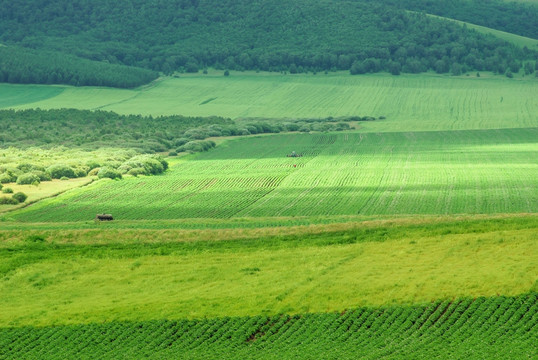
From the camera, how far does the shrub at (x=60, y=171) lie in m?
97.1

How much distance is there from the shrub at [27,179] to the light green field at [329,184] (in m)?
6.62

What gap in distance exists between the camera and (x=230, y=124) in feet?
486

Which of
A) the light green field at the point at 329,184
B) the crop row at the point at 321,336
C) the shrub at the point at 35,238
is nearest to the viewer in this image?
the crop row at the point at 321,336

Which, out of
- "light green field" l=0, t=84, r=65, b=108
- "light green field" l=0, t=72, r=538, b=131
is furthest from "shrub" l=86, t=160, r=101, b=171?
"light green field" l=0, t=84, r=65, b=108

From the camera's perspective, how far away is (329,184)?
8744cm

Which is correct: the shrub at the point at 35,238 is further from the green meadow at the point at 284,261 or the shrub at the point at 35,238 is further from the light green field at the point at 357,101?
the light green field at the point at 357,101

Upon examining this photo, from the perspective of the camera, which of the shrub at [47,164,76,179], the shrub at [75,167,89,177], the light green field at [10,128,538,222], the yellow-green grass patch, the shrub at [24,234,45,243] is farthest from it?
the shrub at [75,167,89,177]

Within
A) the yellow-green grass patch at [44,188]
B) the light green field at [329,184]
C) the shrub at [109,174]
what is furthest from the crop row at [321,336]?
the shrub at [109,174]

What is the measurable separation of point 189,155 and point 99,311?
72.8 meters

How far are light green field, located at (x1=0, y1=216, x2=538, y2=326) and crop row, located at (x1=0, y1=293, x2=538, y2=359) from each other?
1.19m

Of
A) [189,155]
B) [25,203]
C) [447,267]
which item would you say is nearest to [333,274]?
[447,267]

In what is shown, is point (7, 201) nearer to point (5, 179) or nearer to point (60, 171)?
point (5, 179)

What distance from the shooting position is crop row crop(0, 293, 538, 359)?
3794 centimetres

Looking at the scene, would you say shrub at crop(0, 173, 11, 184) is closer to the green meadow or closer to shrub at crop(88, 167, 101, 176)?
the green meadow
